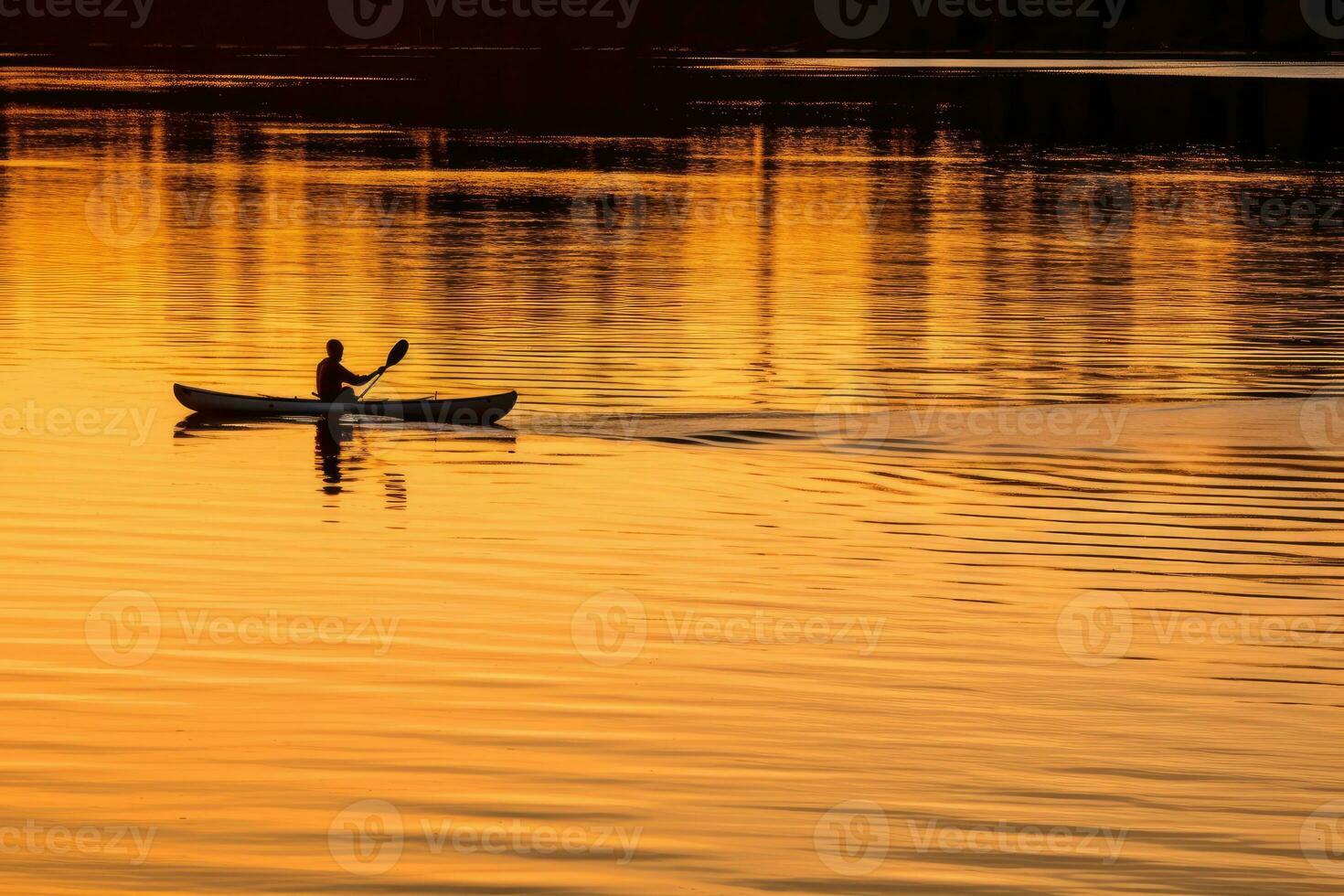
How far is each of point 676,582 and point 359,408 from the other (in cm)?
1014

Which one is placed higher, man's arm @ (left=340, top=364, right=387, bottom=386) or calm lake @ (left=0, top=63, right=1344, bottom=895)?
man's arm @ (left=340, top=364, right=387, bottom=386)

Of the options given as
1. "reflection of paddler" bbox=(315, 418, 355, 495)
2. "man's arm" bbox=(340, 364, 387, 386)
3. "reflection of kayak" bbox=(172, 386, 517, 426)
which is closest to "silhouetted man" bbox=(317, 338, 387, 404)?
"man's arm" bbox=(340, 364, 387, 386)

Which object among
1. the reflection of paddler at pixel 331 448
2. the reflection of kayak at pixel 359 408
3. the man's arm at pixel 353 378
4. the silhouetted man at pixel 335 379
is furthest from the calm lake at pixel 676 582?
the man's arm at pixel 353 378

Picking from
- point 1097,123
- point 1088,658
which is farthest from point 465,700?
point 1097,123

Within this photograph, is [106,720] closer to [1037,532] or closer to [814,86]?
[1037,532]

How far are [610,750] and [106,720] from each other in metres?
3.51

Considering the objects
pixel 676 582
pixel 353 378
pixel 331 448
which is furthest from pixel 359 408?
pixel 676 582

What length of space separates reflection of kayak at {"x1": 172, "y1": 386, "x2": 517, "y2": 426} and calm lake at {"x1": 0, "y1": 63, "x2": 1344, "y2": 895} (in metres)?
0.27

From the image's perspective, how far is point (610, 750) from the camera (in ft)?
50.5

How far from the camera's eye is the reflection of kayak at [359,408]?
96.9 feet

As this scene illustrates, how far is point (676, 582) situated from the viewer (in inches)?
819

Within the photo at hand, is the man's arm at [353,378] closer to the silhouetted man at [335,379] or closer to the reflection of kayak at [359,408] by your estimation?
the silhouetted man at [335,379]

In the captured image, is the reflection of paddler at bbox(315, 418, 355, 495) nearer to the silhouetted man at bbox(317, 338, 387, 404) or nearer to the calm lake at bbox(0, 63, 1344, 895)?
the calm lake at bbox(0, 63, 1344, 895)

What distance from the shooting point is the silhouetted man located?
29688mm
